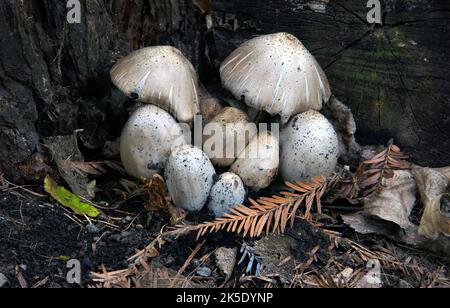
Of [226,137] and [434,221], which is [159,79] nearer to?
[226,137]

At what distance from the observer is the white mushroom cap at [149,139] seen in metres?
2.84

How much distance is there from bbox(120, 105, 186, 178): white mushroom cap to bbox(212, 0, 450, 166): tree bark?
2.61ft

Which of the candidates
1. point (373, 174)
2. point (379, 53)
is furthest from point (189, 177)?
point (379, 53)

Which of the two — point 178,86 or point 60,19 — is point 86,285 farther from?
point 60,19

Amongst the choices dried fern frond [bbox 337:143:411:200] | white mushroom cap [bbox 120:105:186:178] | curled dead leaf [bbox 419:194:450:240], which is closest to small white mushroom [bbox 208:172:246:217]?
white mushroom cap [bbox 120:105:186:178]

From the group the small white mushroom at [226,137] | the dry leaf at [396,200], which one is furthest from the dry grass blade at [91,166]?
the dry leaf at [396,200]

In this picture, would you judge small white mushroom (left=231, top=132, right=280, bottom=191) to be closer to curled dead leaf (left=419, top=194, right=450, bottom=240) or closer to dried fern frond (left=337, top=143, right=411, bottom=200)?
dried fern frond (left=337, top=143, right=411, bottom=200)

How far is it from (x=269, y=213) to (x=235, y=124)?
52 cm

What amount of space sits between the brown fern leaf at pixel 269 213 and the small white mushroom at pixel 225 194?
4 centimetres

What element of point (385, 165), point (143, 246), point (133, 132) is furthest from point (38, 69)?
point (385, 165)

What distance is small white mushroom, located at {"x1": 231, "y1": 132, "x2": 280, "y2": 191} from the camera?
9.42 feet

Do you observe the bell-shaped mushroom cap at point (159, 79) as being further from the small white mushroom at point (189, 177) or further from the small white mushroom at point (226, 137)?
the small white mushroom at point (189, 177)

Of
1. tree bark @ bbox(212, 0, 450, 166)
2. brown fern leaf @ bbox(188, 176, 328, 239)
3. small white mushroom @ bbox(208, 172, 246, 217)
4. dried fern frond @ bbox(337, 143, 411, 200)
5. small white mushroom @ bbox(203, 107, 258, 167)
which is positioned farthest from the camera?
tree bark @ bbox(212, 0, 450, 166)

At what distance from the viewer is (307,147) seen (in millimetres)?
2934
